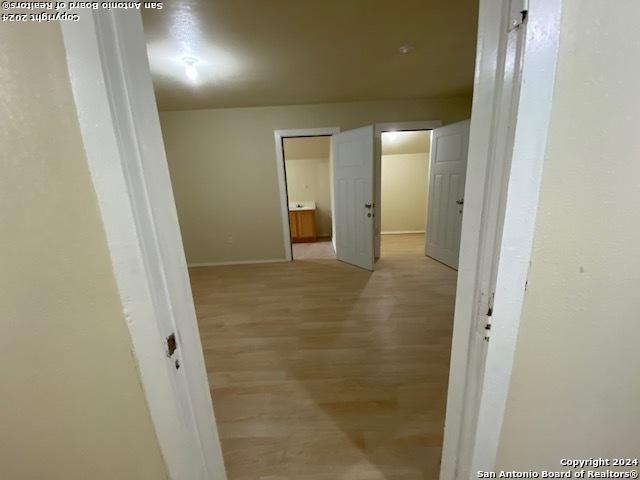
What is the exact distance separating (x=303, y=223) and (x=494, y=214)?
15.9 ft

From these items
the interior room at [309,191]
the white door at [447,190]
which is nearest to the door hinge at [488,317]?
the white door at [447,190]

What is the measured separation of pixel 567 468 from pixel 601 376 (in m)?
0.36

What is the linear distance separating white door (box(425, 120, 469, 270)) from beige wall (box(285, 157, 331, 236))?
8.15 feet

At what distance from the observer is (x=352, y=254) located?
3.69 metres

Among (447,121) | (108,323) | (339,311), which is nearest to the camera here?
(108,323)

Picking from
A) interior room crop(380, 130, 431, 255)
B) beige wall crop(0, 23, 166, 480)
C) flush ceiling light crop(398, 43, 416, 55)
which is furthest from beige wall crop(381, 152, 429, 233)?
beige wall crop(0, 23, 166, 480)

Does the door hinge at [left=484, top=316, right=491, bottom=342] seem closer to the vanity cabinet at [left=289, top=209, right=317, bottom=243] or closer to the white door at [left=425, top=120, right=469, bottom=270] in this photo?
the white door at [left=425, top=120, right=469, bottom=270]

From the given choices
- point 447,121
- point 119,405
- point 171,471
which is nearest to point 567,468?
point 171,471

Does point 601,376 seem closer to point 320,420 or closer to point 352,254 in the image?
point 320,420

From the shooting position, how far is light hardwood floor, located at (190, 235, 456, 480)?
1.19m

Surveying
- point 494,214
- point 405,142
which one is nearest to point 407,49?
point 494,214

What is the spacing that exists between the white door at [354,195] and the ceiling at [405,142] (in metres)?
1.68

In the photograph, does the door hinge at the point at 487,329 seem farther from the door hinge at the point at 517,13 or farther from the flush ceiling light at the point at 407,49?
the flush ceiling light at the point at 407,49

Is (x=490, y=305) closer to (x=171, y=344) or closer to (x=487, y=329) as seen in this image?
(x=487, y=329)
